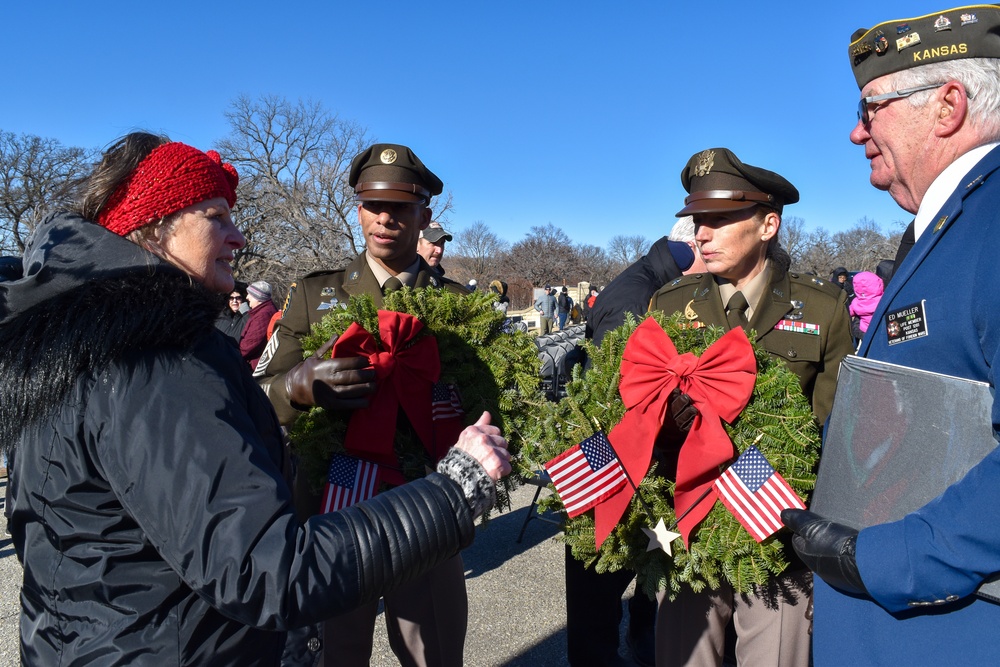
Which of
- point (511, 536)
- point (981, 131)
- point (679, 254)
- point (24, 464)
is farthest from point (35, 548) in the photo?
point (511, 536)

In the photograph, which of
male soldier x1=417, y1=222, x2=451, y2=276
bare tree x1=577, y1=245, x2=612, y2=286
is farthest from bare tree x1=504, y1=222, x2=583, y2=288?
male soldier x1=417, y1=222, x2=451, y2=276

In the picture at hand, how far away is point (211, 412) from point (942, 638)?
5.48ft

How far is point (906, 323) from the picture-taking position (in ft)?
5.39

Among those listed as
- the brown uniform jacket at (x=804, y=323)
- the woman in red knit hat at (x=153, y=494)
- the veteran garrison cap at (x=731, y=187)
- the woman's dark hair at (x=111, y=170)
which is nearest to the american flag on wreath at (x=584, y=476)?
the woman in red knit hat at (x=153, y=494)

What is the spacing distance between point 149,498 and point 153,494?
14 millimetres

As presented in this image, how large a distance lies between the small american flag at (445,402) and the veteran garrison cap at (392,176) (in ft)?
3.14

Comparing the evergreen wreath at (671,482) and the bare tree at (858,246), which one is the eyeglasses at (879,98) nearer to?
the evergreen wreath at (671,482)

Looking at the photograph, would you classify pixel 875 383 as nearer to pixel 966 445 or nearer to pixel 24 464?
pixel 966 445

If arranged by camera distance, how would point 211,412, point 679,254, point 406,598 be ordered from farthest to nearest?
point 679,254 < point 406,598 < point 211,412

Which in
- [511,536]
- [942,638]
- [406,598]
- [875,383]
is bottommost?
[511,536]

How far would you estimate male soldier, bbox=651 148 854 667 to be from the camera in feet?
8.77

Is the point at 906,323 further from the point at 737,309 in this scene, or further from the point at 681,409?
the point at 737,309

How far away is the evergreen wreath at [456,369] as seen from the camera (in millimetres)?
2643

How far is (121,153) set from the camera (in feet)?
5.88
